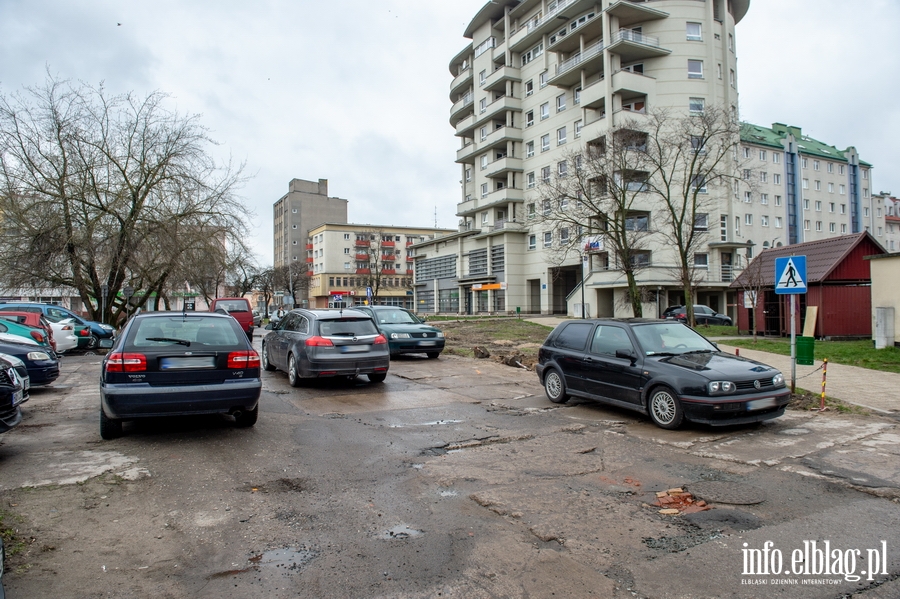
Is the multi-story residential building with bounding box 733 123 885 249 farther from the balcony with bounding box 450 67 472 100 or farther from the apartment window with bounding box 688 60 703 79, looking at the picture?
the balcony with bounding box 450 67 472 100

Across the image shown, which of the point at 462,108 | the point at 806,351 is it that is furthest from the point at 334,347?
the point at 462,108

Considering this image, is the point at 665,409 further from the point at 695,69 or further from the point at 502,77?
the point at 502,77

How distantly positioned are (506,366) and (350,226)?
88.6 m

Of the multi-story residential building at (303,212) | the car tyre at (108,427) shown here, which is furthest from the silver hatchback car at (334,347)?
the multi-story residential building at (303,212)

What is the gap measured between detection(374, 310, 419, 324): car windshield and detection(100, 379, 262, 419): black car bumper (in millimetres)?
9454

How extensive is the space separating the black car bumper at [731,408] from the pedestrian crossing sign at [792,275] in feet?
10.5

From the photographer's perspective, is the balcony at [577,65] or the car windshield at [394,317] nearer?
the car windshield at [394,317]

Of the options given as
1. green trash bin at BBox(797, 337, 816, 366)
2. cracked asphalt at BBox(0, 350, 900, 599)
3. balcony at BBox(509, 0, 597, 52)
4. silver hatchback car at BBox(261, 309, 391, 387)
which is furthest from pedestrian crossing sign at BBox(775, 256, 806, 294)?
balcony at BBox(509, 0, 597, 52)

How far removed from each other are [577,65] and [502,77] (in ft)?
37.0

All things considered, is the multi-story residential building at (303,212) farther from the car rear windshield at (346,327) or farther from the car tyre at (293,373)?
the car rear windshield at (346,327)

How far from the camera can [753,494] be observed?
4.84m

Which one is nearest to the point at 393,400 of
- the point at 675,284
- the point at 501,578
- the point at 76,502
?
the point at 76,502

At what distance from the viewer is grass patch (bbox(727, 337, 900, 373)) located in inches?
549

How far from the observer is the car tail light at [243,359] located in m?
6.79
